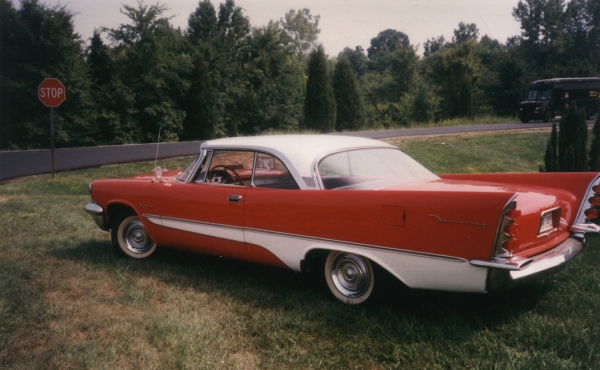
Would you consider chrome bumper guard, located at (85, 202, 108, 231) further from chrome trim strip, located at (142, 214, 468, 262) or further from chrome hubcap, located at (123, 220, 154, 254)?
chrome trim strip, located at (142, 214, 468, 262)

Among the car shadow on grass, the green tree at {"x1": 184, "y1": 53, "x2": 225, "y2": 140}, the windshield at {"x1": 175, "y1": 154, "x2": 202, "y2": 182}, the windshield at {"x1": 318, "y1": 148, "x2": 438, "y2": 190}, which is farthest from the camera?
the green tree at {"x1": 184, "y1": 53, "x2": 225, "y2": 140}

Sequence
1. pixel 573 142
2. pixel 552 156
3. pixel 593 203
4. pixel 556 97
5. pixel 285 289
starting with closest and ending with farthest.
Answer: pixel 593 203, pixel 285 289, pixel 573 142, pixel 552 156, pixel 556 97

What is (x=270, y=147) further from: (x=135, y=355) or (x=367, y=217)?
(x=135, y=355)

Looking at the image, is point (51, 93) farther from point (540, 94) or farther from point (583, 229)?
point (540, 94)

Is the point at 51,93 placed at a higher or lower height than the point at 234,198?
higher

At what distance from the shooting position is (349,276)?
12.1 feet

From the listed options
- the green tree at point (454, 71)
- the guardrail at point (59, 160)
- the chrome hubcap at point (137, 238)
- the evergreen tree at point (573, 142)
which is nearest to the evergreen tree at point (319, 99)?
the guardrail at point (59, 160)

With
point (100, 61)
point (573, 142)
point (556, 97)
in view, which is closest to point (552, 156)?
point (573, 142)

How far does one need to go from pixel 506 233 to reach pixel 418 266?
0.58 m

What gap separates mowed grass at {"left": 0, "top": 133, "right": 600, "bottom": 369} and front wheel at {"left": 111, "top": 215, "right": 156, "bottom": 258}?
0.42ft

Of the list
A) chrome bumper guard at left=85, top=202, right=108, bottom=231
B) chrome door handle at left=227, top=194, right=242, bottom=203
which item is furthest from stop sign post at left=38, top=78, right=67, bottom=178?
chrome door handle at left=227, top=194, right=242, bottom=203

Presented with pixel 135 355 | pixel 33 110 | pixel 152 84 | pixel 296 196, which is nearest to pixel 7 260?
pixel 135 355

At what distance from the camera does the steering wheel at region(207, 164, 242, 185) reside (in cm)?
464

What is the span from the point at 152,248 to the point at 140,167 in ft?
29.7
